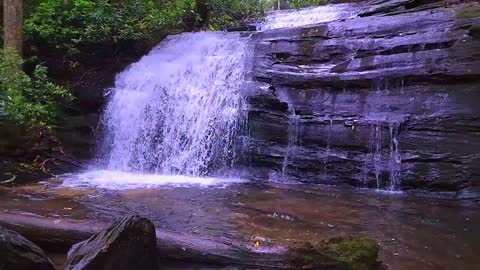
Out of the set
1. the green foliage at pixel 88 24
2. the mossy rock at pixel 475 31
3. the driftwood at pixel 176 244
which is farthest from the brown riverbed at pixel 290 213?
the green foliage at pixel 88 24

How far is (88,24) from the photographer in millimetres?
12211

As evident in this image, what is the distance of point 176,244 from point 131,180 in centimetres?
536

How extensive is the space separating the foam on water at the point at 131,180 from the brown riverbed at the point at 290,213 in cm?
34

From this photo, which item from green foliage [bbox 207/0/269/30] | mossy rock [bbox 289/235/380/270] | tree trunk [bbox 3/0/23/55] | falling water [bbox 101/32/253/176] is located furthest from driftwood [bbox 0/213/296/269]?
green foliage [bbox 207/0/269/30]

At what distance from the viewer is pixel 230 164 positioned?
975 cm

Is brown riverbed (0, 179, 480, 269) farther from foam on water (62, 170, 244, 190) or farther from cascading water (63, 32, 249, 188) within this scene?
cascading water (63, 32, 249, 188)

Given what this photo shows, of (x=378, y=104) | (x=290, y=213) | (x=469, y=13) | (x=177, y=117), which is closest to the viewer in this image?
(x=290, y=213)

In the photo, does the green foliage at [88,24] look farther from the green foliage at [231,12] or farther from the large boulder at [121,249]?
the large boulder at [121,249]

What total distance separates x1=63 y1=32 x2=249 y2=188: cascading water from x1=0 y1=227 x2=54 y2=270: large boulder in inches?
214

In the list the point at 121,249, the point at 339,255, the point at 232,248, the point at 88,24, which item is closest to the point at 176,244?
the point at 232,248

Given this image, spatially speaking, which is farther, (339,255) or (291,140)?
(291,140)

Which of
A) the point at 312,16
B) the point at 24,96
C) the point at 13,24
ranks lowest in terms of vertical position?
the point at 24,96

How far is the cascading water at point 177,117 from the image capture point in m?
9.90

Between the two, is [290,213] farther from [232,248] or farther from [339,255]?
[339,255]
